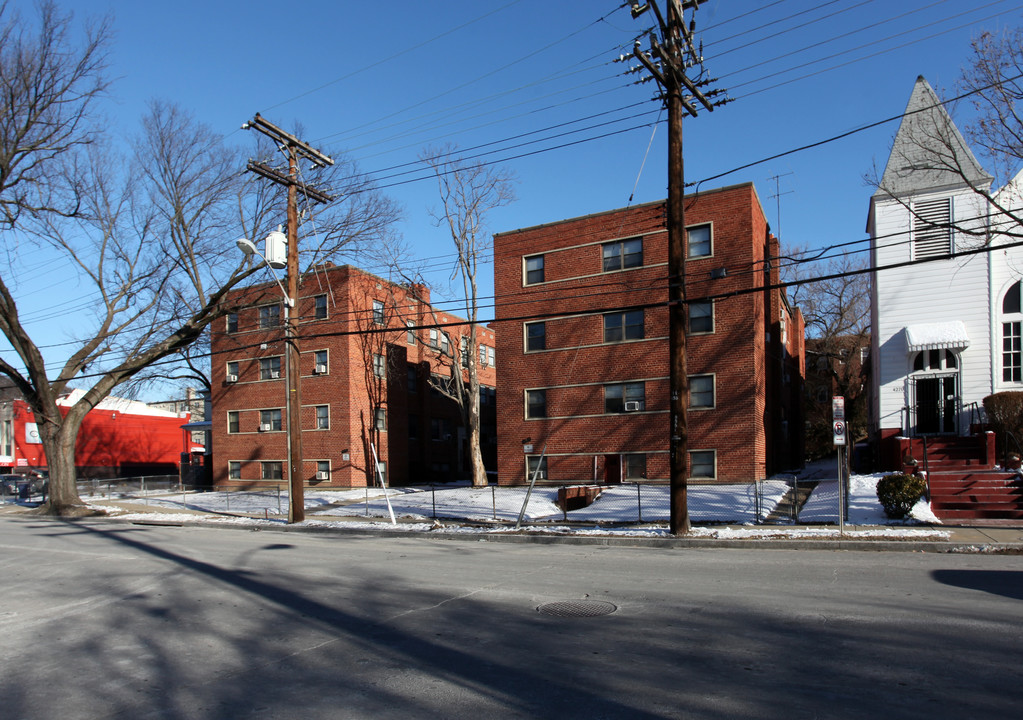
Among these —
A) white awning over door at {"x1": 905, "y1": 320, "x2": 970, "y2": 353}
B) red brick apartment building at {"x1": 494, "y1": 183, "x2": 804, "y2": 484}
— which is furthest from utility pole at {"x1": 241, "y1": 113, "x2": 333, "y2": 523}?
white awning over door at {"x1": 905, "y1": 320, "x2": 970, "y2": 353}

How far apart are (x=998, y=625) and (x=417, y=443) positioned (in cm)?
3490

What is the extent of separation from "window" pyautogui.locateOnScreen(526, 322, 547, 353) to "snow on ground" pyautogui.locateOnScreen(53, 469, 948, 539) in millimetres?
6168

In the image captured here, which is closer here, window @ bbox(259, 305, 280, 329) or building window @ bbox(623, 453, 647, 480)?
building window @ bbox(623, 453, 647, 480)

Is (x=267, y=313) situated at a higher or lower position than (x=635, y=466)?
higher

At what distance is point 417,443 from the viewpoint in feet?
132

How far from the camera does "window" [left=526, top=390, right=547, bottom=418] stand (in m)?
30.6

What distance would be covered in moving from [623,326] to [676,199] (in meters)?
13.9

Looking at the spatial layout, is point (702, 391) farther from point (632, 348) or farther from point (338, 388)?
point (338, 388)

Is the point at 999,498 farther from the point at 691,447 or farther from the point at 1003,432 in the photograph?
the point at 691,447

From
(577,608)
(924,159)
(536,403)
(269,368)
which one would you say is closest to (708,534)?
(577,608)

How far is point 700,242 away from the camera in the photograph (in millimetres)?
27375

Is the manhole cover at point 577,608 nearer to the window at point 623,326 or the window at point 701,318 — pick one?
the window at point 701,318

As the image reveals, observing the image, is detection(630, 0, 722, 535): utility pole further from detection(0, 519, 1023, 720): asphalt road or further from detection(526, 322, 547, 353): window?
detection(526, 322, 547, 353): window

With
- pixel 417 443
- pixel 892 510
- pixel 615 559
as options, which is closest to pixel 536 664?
pixel 615 559
